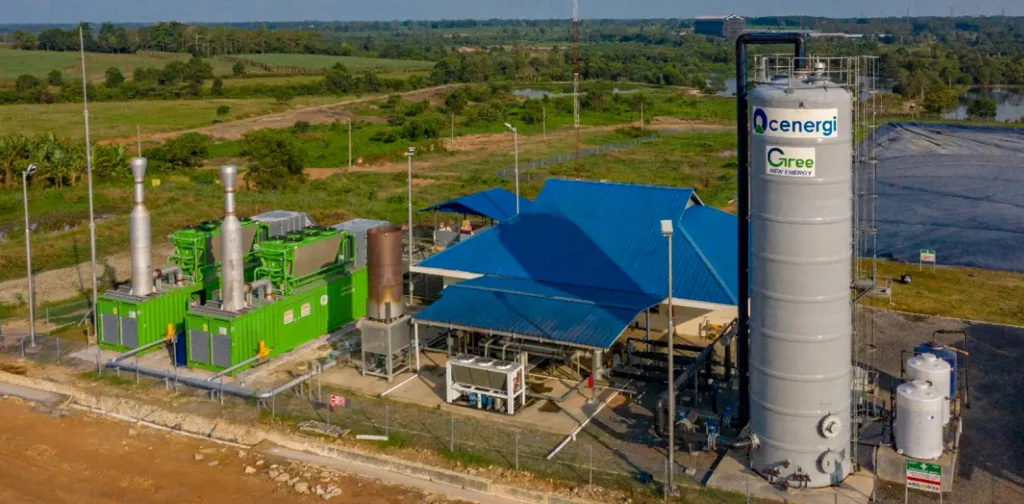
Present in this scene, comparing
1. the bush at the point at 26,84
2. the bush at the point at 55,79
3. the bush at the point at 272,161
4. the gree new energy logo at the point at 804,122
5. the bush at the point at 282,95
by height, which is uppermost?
the bush at the point at 55,79

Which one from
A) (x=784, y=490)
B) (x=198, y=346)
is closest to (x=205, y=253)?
(x=198, y=346)

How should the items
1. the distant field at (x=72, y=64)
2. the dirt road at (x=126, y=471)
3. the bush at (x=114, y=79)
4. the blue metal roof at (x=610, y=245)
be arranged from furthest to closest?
the distant field at (x=72, y=64) → the bush at (x=114, y=79) → the blue metal roof at (x=610, y=245) → the dirt road at (x=126, y=471)

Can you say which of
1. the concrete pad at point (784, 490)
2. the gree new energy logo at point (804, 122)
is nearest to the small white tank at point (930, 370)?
the concrete pad at point (784, 490)

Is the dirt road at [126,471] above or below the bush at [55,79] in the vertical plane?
below

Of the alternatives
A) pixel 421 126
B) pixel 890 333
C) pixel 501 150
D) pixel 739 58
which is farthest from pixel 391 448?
pixel 421 126

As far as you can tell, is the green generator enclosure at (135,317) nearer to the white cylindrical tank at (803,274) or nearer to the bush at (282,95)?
the white cylindrical tank at (803,274)

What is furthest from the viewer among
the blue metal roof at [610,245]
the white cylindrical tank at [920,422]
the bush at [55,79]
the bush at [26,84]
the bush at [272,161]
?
the bush at [55,79]
